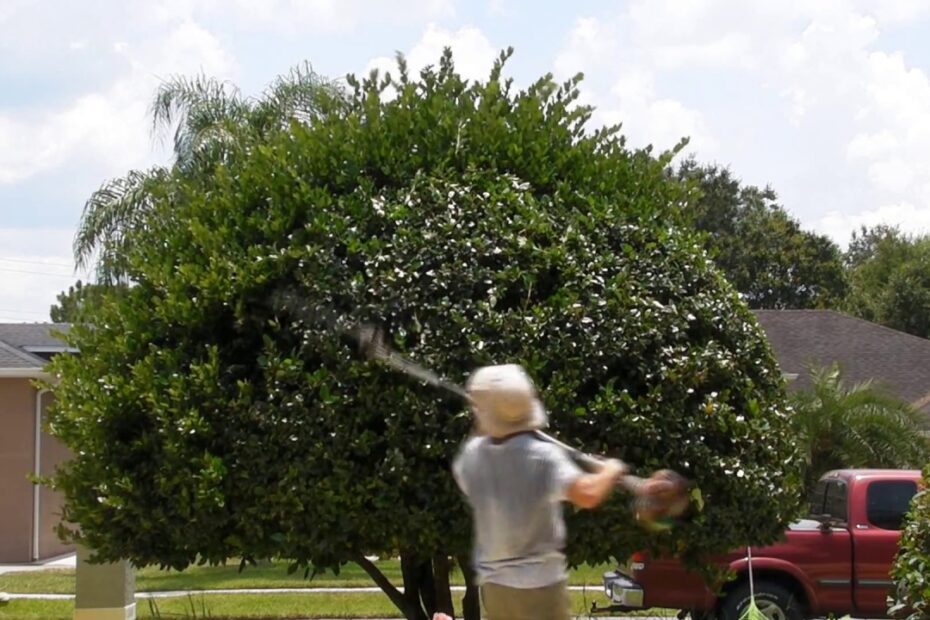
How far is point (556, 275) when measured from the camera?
25.3ft

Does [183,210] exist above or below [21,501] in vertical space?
above

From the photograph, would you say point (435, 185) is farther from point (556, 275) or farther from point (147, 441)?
point (147, 441)

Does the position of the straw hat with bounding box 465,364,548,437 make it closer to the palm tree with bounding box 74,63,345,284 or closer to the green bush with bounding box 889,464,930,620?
the green bush with bounding box 889,464,930,620

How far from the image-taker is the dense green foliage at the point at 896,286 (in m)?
46.6

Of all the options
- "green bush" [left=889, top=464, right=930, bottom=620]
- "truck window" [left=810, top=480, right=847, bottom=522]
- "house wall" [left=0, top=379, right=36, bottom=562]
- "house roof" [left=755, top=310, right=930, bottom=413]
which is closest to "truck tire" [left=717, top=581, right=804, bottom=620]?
"truck window" [left=810, top=480, right=847, bottom=522]

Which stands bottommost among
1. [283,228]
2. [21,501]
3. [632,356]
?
[21,501]

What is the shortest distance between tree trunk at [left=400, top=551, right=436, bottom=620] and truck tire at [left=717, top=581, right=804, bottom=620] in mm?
4199

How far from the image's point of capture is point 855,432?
20688 millimetres

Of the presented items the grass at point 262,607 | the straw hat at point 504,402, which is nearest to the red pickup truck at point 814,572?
the grass at point 262,607

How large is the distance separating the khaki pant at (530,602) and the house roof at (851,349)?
21937mm

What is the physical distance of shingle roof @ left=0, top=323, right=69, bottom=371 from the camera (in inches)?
862

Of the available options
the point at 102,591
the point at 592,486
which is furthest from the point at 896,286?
the point at 592,486

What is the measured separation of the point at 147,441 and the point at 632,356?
2.61 metres

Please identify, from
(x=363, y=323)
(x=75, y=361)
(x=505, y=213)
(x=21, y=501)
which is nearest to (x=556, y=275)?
(x=505, y=213)
